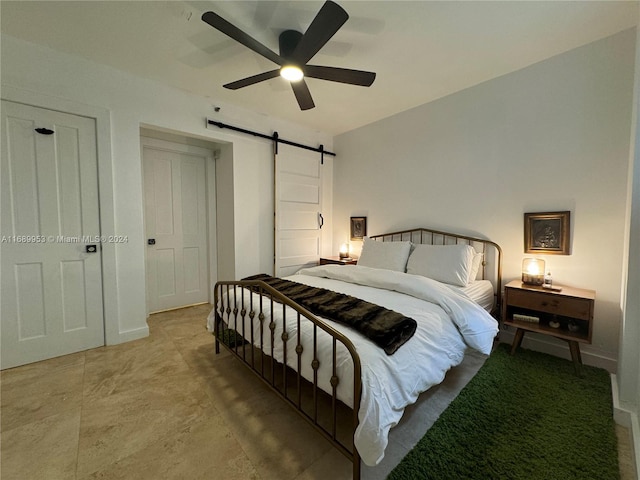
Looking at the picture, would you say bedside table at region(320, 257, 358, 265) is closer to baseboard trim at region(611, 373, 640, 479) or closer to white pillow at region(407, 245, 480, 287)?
white pillow at region(407, 245, 480, 287)

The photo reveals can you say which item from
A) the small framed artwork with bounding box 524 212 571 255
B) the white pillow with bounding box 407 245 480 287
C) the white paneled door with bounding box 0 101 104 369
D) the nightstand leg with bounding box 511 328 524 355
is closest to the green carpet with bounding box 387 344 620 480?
the nightstand leg with bounding box 511 328 524 355

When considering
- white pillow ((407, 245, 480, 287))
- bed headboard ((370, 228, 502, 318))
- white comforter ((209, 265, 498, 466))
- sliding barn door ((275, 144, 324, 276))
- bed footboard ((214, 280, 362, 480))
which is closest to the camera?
white comforter ((209, 265, 498, 466))

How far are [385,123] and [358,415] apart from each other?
3.55 meters

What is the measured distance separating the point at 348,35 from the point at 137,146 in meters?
2.26

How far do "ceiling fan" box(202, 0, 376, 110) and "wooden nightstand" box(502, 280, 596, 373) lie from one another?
2.19 meters

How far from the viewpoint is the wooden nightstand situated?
6.61ft

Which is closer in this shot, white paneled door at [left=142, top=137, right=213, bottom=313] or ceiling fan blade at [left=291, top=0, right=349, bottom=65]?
ceiling fan blade at [left=291, top=0, right=349, bottom=65]

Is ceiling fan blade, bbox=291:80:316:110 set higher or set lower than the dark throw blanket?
higher

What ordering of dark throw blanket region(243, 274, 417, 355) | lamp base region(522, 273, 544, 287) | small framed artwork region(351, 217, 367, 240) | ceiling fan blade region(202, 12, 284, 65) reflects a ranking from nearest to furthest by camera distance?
dark throw blanket region(243, 274, 417, 355) < ceiling fan blade region(202, 12, 284, 65) < lamp base region(522, 273, 544, 287) < small framed artwork region(351, 217, 367, 240)

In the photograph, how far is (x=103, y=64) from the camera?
8.09ft

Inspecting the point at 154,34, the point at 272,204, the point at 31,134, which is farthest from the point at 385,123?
the point at 31,134

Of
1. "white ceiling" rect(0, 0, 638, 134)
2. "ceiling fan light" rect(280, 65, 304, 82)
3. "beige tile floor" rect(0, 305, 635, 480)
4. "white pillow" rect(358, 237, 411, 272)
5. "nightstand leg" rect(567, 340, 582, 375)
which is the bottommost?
"beige tile floor" rect(0, 305, 635, 480)

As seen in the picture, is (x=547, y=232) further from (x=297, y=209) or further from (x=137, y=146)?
(x=137, y=146)

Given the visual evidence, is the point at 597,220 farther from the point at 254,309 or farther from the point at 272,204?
the point at 272,204
